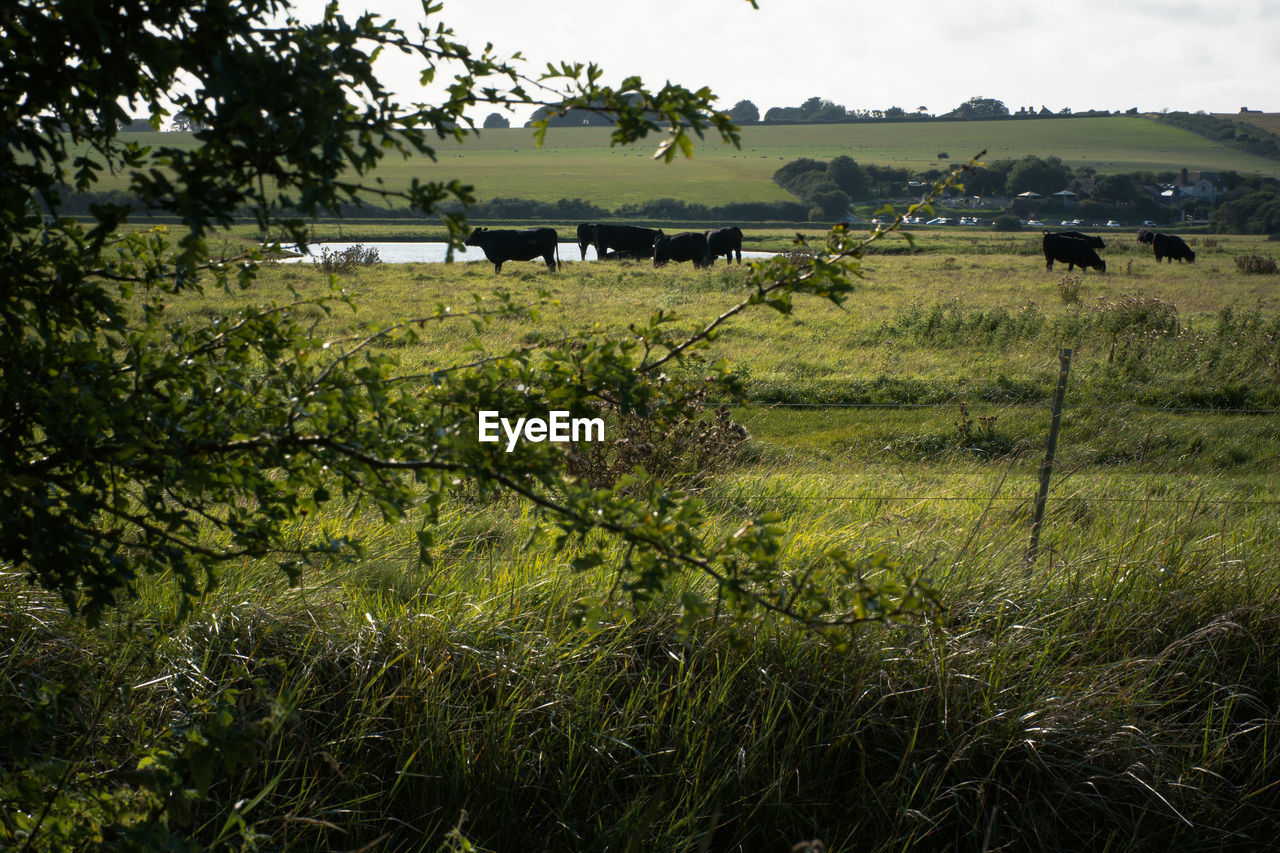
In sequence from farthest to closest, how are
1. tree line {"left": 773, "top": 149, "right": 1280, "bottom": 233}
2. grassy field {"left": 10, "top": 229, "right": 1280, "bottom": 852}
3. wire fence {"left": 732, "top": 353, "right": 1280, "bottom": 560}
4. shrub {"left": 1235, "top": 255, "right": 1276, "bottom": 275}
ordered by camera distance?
1. tree line {"left": 773, "top": 149, "right": 1280, "bottom": 233}
2. shrub {"left": 1235, "top": 255, "right": 1276, "bottom": 275}
3. wire fence {"left": 732, "top": 353, "right": 1280, "bottom": 560}
4. grassy field {"left": 10, "top": 229, "right": 1280, "bottom": 852}

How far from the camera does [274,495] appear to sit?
7.92 ft

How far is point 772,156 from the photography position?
13150 cm

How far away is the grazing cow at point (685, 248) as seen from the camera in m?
37.0

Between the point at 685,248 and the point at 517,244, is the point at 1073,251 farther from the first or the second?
the point at 517,244

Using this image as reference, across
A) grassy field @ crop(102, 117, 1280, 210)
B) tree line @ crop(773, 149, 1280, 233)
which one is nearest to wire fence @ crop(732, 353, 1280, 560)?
tree line @ crop(773, 149, 1280, 233)

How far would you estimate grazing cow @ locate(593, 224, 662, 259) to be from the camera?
4138 centimetres

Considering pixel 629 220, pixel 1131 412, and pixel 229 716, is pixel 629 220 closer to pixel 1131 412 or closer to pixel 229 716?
pixel 1131 412

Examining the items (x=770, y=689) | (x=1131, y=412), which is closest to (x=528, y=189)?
(x=1131, y=412)

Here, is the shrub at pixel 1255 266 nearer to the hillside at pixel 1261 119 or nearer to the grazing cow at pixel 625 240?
the grazing cow at pixel 625 240

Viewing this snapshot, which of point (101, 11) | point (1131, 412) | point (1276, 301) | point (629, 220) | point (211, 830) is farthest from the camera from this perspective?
point (629, 220)

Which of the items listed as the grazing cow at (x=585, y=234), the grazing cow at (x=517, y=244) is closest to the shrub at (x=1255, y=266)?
the grazing cow at (x=517, y=244)

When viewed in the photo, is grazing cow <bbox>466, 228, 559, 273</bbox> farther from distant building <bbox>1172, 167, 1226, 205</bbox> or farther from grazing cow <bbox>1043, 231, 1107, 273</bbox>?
distant building <bbox>1172, 167, 1226, 205</bbox>

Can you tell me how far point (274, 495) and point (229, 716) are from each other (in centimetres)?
57

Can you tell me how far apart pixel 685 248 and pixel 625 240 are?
519 cm
